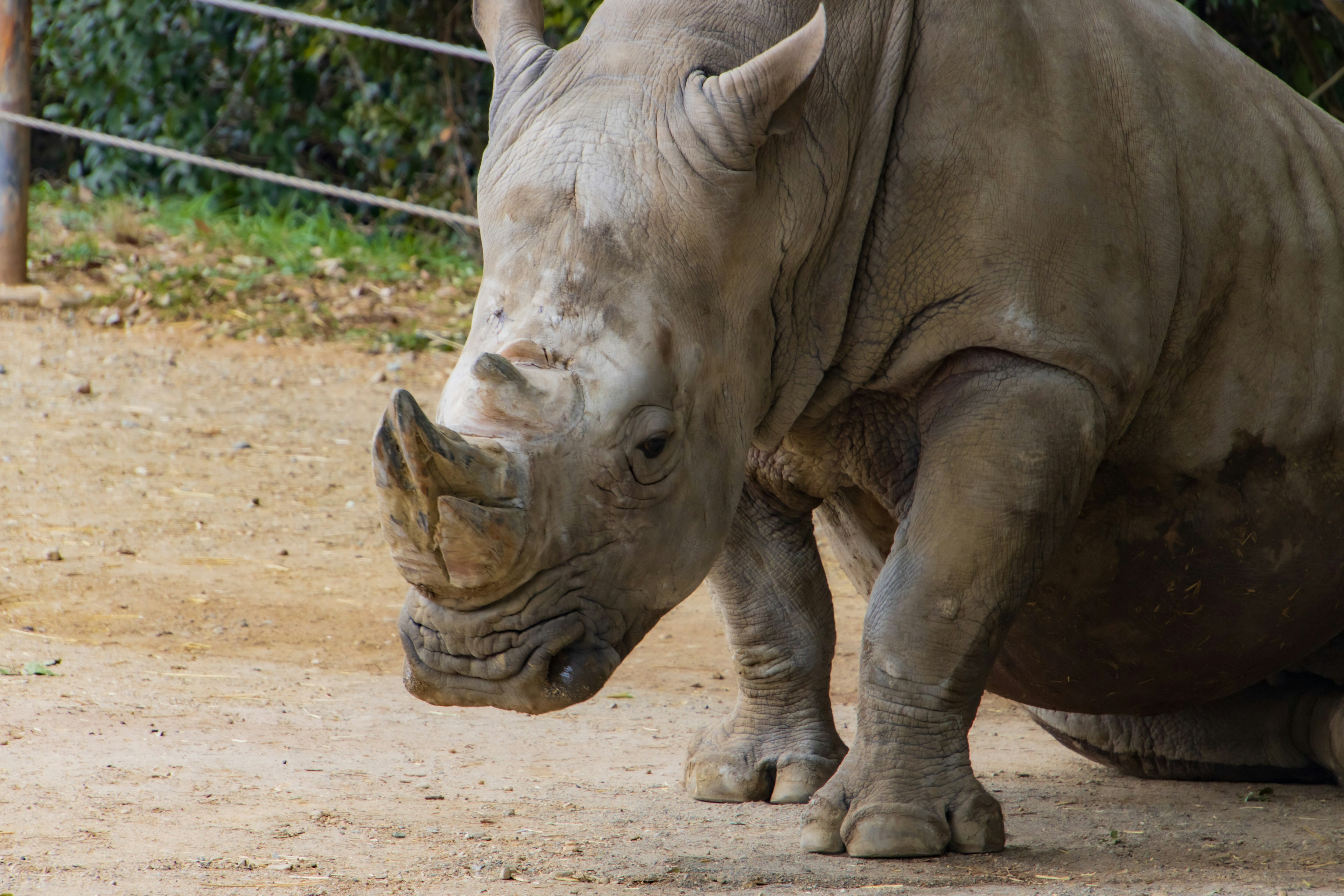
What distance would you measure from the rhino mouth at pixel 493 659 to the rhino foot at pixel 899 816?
0.64 metres

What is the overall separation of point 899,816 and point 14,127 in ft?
22.4

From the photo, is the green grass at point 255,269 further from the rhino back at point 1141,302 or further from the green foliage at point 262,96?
the rhino back at point 1141,302

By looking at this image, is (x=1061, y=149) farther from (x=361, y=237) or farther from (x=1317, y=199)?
(x=361, y=237)

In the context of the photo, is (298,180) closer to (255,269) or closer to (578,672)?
(255,269)

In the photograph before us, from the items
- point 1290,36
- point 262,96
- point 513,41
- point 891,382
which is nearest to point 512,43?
point 513,41

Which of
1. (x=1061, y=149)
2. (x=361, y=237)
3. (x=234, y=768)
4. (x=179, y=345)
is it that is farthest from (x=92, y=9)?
(x=1061, y=149)

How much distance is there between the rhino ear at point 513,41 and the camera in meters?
3.28

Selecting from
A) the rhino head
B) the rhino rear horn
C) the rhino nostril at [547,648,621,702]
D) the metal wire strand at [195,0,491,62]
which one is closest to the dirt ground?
the rhino nostril at [547,648,621,702]

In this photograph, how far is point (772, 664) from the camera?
12.9ft

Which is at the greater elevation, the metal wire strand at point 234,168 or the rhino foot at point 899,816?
the rhino foot at point 899,816

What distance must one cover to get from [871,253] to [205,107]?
32.4ft

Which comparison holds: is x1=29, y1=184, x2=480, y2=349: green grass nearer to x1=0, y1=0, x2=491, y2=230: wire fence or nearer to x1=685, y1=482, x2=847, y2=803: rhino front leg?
x1=0, y1=0, x2=491, y2=230: wire fence

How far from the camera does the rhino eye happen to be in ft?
9.51

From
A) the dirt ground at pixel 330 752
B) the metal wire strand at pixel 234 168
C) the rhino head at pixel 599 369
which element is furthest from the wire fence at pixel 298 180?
the rhino head at pixel 599 369
